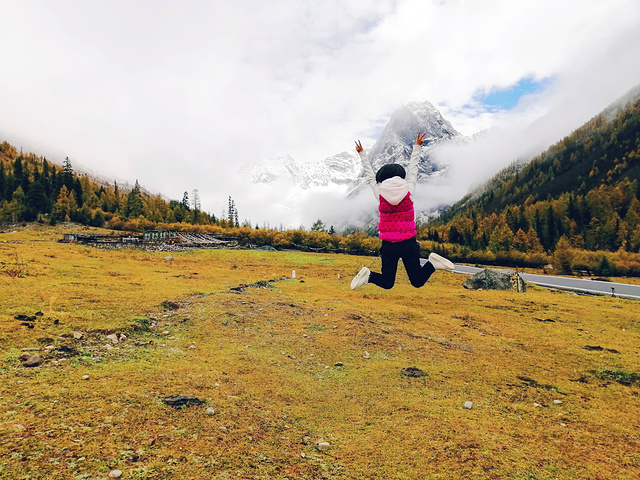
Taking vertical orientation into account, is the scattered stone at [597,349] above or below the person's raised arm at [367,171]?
below

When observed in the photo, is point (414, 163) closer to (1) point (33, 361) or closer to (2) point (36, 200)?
(1) point (33, 361)

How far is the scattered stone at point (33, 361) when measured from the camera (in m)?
8.30

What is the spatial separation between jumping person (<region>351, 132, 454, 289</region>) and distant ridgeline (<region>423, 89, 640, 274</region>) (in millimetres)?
32746

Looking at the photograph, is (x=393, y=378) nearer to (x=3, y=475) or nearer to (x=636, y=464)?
(x=636, y=464)

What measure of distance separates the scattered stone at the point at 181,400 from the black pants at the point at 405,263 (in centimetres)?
511

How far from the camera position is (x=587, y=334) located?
1844cm

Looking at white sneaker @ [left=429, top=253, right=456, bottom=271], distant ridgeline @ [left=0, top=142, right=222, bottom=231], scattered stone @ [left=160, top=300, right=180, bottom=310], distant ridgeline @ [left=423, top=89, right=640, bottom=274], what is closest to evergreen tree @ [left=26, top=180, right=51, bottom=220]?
distant ridgeline @ [left=0, top=142, right=222, bottom=231]

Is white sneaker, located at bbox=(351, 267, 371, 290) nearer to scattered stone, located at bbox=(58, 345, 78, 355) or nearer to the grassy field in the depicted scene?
the grassy field

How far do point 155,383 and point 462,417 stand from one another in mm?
Result: 7765

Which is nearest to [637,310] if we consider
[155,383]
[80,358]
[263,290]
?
[263,290]

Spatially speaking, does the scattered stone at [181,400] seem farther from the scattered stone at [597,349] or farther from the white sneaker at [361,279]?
the scattered stone at [597,349]

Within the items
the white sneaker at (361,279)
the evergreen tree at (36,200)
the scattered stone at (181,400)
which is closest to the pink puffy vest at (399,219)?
the white sneaker at (361,279)

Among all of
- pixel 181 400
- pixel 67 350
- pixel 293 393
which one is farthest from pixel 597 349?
pixel 67 350

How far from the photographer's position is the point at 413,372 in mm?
11500
